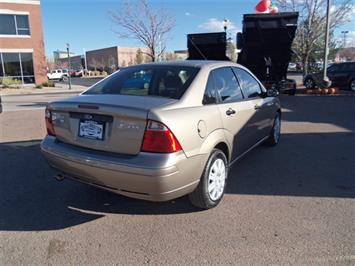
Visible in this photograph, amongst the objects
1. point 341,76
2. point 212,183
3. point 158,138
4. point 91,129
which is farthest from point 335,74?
point 91,129

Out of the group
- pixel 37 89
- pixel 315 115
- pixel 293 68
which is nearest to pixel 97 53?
pixel 293 68

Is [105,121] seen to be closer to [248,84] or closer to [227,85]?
[227,85]

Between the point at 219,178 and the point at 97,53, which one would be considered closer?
the point at 219,178

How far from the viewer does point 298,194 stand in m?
3.75

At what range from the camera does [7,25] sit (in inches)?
997

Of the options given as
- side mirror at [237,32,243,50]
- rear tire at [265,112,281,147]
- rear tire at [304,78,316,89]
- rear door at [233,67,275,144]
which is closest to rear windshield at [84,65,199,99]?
rear door at [233,67,275,144]

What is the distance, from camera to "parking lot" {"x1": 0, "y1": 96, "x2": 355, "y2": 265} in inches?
102

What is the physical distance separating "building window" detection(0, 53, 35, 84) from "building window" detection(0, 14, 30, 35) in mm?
1834

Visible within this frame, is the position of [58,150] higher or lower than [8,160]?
higher

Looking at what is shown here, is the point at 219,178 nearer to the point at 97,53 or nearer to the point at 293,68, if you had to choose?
the point at 293,68

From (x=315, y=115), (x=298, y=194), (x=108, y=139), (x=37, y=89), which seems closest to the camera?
(x=108, y=139)

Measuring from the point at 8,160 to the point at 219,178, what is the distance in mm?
3705

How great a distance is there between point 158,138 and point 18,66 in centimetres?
2768

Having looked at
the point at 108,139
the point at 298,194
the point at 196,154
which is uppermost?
the point at 108,139
